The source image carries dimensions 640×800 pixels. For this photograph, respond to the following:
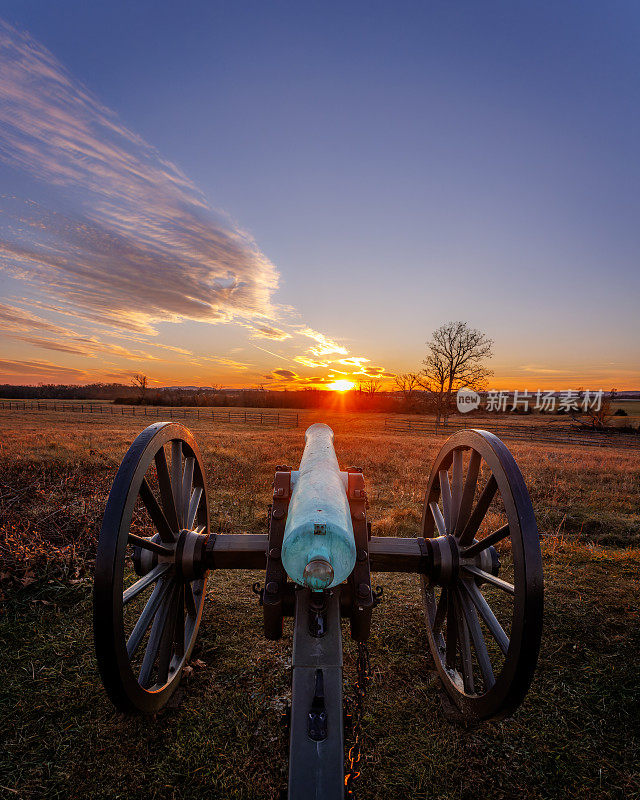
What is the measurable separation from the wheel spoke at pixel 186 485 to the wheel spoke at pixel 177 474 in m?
0.07

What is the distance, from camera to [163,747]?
264 cm

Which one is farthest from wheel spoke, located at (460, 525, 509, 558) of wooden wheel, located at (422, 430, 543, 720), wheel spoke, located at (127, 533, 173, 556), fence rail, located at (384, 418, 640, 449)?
fence rail, located at (384, 418, 640, 449)

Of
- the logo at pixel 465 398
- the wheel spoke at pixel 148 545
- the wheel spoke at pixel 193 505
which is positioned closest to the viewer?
the wheel spoke at pixel 148 545

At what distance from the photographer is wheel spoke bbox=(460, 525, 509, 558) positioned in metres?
2.51

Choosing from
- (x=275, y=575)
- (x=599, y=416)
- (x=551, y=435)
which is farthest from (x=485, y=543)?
(x=599, y=416)

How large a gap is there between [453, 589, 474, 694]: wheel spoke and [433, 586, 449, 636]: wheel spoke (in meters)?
0.20

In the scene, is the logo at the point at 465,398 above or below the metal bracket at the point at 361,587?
above

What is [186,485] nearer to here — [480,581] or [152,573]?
[152,573]

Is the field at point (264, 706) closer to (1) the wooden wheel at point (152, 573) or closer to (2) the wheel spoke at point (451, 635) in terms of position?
(2) the wheel spoke at point (451, 635)

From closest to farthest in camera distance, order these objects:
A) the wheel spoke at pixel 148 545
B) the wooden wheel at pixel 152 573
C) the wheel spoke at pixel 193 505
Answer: the wooden wheel at pixel 152 573, the wheel spoke at pixel 148 545, the wheel spoke at pixel 193 505

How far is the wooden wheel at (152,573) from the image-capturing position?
74.9 inches

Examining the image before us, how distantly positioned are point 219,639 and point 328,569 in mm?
2684

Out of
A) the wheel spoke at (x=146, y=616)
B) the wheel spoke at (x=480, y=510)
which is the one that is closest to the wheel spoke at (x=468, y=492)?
the wheel spoke at (x=480, y=510)

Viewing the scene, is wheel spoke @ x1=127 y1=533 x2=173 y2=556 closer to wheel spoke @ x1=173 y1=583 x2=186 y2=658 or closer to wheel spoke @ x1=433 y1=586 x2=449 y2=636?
wheel spoke @ x1=173 y1=583 x2=186 y2=658
